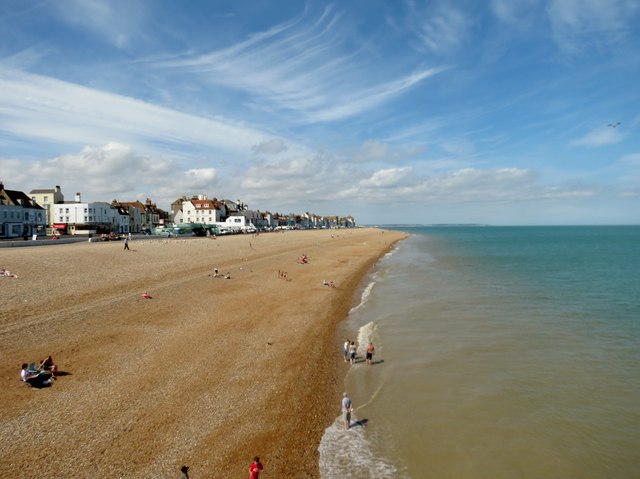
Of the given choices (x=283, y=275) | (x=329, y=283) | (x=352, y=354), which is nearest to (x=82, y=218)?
(x=283, y=275)

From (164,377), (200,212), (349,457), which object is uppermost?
(200,212)

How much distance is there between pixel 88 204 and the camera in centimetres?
8531

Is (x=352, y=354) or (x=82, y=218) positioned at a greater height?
(x=82, y=218)

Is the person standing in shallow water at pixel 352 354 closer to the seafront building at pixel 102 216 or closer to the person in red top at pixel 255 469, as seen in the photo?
the person in red top at pixel 255 469

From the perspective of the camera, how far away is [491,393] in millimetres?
13250

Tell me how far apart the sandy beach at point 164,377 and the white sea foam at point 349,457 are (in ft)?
1.10

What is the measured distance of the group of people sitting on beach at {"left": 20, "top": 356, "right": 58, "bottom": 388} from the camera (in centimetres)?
1207

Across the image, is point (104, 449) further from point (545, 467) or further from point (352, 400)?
point (545, 467)

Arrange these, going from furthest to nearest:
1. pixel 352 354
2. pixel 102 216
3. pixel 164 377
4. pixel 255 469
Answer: pixel 102 216 < pixel 352 354 < pixel 164 377 < pixel 255 469

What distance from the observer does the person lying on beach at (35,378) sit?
12.1 meters

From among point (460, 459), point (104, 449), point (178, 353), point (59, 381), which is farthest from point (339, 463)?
point (59, 381)

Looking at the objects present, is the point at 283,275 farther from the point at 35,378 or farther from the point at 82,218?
the point at 82,218

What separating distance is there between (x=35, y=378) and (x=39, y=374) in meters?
0.15

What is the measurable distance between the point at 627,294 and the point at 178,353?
114ft
